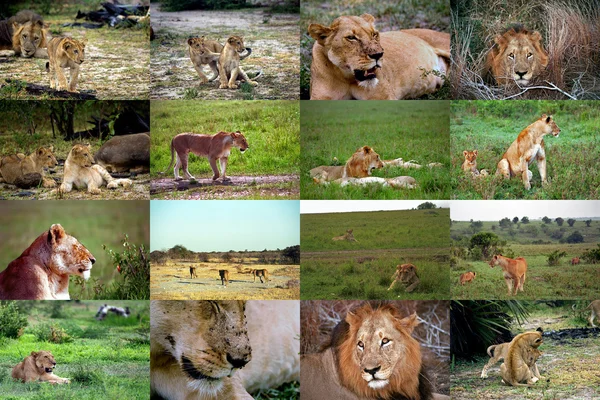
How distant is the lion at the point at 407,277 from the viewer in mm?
9523

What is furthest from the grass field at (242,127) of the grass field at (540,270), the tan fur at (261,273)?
the grass field at (540,270)

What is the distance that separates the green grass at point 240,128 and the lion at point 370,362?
1.91 meters

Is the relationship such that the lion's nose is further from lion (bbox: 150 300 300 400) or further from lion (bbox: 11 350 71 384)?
lion (bbox: 11 350 71 384)

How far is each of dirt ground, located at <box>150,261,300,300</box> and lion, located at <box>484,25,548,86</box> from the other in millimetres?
3280

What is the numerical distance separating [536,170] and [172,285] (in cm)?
433

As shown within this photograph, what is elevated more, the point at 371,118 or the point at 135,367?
the point at 371,118

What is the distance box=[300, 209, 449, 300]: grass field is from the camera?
9539mm

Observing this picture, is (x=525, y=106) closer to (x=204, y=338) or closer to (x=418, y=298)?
(x=418, y=298)

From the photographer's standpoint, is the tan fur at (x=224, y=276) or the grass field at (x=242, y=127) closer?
the tan fur at (x=224, y=276)

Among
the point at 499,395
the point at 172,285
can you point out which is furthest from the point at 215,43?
the point at 499,395

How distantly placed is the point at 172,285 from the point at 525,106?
4.51 metres

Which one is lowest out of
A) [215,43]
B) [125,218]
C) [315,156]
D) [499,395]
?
[499,395]

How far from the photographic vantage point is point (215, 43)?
969 centimetres

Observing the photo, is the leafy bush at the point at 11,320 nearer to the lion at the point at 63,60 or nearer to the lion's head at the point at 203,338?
the lion's head at the point at 203,338
